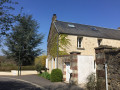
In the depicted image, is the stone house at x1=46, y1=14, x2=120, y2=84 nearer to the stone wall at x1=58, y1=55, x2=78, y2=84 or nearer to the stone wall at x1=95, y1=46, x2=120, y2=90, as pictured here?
the stone wall at x1=58, y1=55, x2=78, y2=84

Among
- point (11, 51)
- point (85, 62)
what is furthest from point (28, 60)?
point (85, 62)

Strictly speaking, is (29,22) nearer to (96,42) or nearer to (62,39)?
(62,39)

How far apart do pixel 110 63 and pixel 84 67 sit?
13.2 ft

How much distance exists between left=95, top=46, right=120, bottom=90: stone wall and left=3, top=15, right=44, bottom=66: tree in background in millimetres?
16111

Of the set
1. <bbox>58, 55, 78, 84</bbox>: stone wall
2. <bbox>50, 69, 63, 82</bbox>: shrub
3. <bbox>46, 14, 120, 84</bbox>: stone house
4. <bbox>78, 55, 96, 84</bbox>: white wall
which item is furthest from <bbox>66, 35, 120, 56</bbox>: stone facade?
<bbox>78, 55, 96, 84</bbox>: white wall

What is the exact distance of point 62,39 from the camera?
1478cm

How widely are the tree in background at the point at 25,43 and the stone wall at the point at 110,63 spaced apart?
1611 cm

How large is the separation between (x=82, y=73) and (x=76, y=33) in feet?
23.6

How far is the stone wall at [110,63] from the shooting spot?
5852 millimetres

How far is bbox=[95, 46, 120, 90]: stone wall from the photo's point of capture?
5.85 meters

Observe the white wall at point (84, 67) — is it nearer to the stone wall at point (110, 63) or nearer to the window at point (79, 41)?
the stone wall at point (110, 63)

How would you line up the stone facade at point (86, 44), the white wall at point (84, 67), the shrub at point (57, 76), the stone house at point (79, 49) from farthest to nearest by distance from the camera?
the stone facade at point (86, 44) → the shrub at point (57, 76) → the stone house at point (79, 49) → the white wall at point (84, 67)

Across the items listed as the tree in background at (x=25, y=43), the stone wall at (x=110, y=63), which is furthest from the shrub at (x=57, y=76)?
the tree in background at (x=25, y=43)

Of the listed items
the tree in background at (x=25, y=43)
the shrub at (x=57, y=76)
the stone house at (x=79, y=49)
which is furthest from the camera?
the tree in background at (x=25, y=43)
